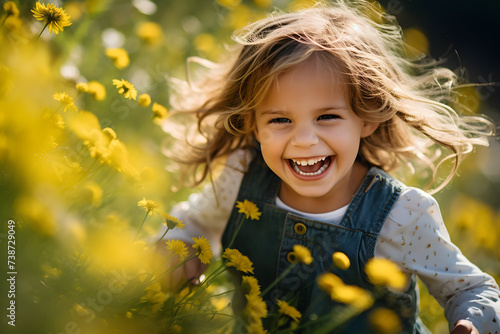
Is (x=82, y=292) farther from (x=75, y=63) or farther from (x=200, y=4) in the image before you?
(x=200, y=4)

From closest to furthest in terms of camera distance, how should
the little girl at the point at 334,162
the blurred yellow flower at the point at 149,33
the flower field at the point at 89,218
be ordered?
the flower field at the point at 89,218 < the little girl at the point at 334,162 < the blurred yellow flower at the point at 149,33

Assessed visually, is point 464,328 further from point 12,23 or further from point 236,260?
point 12,23

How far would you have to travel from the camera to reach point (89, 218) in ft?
3.79

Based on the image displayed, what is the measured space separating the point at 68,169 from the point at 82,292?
0.87ft

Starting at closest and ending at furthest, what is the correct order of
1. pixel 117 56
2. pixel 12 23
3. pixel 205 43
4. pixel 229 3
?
pixel 12 23 < pixel 117 56 < pixel 205 43 < pixel 229 3

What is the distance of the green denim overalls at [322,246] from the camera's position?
43.4 inches

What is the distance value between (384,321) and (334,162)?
368mm

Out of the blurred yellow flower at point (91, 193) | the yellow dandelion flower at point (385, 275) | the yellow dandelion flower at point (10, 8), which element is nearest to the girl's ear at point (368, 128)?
the yellow dandelion flower at point (385, 275)

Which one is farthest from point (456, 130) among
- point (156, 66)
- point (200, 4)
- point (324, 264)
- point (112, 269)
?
point (200, 4)

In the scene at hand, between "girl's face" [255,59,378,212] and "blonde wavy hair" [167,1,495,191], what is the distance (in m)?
Answer: 0.03

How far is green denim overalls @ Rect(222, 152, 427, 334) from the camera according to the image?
110cm

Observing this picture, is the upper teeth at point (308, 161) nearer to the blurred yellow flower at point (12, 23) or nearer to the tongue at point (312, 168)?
the tongue at point (312, 168)

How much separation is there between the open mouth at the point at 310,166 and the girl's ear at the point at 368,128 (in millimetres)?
119

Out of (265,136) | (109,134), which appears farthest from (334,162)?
(109,134)
